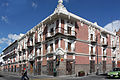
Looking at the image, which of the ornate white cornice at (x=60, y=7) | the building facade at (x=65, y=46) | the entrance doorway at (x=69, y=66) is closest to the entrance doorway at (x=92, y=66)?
the building facade at (x=65, y=46)

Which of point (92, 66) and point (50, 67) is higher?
point (50, 67)

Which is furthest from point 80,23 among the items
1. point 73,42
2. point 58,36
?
point 58,36

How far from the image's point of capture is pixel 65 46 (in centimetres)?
2195

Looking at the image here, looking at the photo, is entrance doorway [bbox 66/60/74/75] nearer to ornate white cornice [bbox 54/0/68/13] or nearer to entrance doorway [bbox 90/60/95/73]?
entrance doorway [bbox 90/60/95/73]

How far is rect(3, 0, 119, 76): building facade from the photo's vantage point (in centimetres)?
2178

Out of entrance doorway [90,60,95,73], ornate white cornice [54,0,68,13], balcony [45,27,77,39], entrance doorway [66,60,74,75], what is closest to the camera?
balcony [45,27,77,39]

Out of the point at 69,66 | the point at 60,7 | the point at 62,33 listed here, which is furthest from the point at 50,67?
the point at 60,7

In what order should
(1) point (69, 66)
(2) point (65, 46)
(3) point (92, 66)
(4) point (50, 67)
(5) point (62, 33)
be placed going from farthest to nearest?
(3) point (92, 66) → (4) point (50, 67) → (1) point (69, 66) → (2) point (65, 46) → (5) point (62, 33)

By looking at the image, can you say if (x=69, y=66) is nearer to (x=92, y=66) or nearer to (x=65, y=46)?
(x=65, y=46)

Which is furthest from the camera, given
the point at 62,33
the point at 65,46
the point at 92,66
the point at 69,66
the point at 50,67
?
the point at 92,66

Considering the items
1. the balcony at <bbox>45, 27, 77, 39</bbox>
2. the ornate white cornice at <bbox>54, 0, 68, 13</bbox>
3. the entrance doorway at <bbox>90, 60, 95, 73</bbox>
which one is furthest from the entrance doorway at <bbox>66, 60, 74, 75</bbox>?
the ornate white cornice at <bbox>54, 0, 68, 13</bbox>

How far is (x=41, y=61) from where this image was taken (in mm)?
26266

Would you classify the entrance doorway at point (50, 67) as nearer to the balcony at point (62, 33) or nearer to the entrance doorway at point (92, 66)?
the balcony at point (62, 33)

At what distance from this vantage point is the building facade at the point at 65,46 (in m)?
21.8
